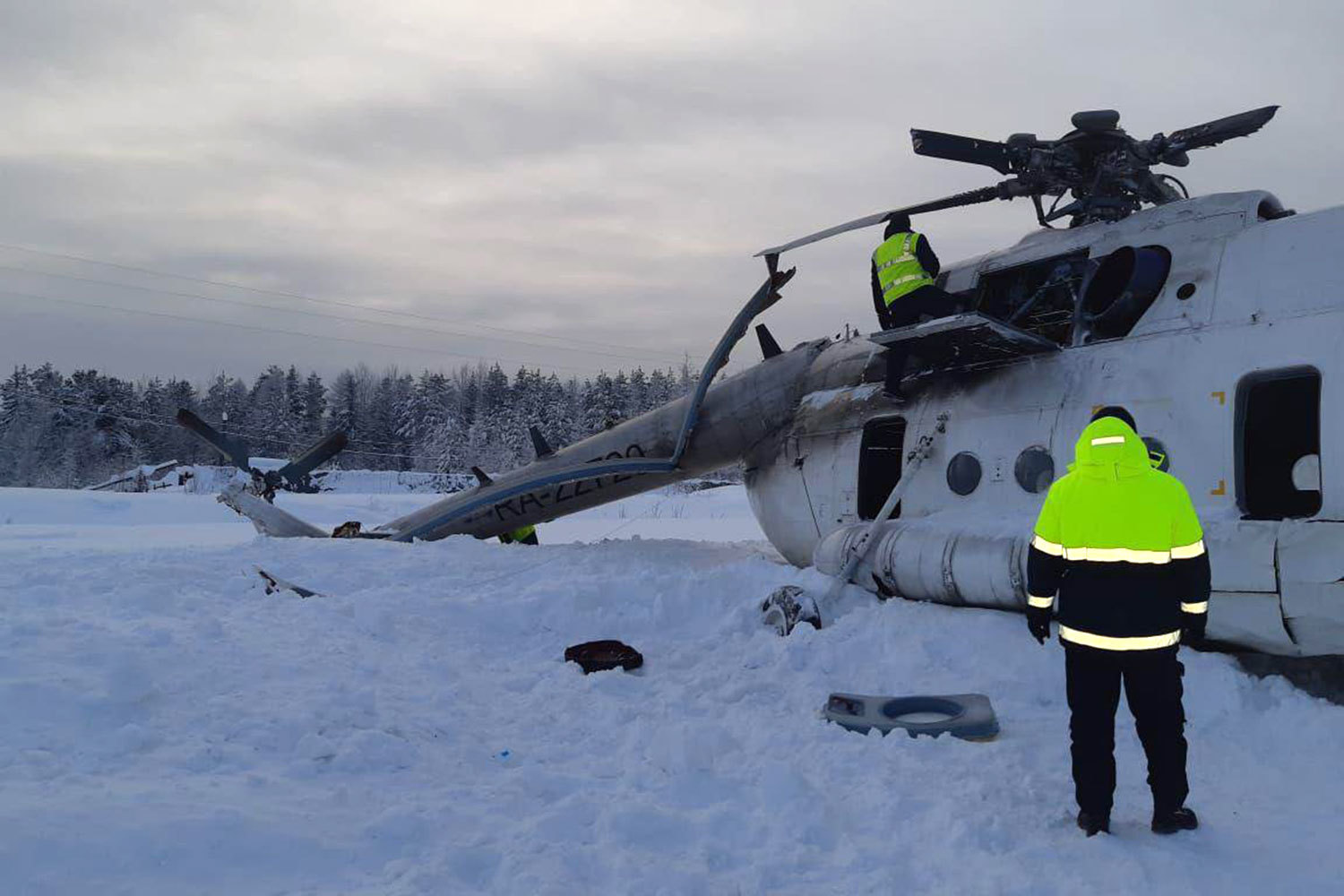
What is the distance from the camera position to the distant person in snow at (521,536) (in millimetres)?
12641

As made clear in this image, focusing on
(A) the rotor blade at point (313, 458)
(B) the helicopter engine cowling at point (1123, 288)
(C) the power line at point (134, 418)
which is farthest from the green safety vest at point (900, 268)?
(C) the power line at point (134, 418)

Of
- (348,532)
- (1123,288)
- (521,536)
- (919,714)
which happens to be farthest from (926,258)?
(348,532)

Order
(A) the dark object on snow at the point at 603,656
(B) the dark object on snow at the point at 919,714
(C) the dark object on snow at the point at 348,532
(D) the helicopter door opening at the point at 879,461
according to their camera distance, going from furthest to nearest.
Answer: (C) the dark object on snow at the point at 348,532, (D) the helicopter door opening at the point at 879,461, (A) the dark object on snow at the point at 603,656, (B) the dark object on snow at the point at 919,714

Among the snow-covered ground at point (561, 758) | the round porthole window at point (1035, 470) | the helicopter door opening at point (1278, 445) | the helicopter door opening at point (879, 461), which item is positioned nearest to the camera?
the snow-covered ground at point (561, 758)

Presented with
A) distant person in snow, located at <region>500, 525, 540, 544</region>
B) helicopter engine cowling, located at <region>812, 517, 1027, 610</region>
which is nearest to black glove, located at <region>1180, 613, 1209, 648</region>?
helicopter engine cowling, located at <region>812, 517, 1027, 610</region>

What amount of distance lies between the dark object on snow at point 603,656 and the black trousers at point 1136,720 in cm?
316

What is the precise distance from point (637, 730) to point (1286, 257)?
18.4 ft

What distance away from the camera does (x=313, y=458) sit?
42.9 ft

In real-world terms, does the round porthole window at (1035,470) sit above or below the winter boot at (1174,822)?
above

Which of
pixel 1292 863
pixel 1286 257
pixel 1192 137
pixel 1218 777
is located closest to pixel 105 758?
pixel 1292 863

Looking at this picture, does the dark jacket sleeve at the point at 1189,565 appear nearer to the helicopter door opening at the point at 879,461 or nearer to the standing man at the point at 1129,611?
the standing man at the point at 1129,611

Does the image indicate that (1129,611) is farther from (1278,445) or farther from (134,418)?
(134,418)

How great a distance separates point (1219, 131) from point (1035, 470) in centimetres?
338

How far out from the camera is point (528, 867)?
10.3ft
